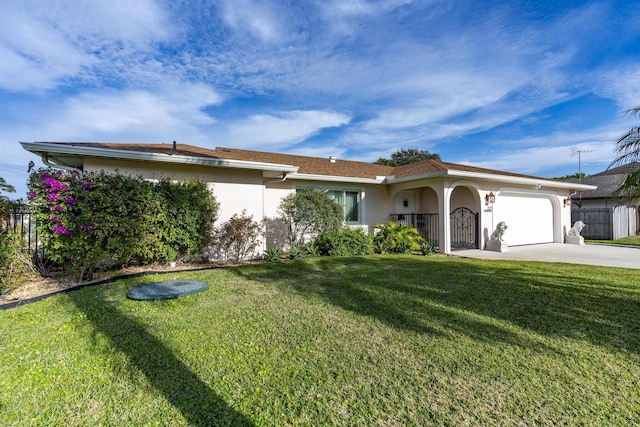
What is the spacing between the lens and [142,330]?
374cm

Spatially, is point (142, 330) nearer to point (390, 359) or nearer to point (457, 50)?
point (390, 359)

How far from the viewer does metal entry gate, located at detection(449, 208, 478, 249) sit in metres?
12.7

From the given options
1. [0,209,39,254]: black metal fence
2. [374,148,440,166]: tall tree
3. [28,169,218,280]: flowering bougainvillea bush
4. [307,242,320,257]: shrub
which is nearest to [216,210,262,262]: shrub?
[28,169,218,280]: flowering bougainvillea bush

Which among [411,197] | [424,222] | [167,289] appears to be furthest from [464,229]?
[167,289]

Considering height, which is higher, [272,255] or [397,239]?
[397,239]

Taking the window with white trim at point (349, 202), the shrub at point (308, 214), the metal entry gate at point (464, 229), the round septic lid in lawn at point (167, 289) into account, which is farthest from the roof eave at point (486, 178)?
the round septic lid in lawn at point (167, 289)

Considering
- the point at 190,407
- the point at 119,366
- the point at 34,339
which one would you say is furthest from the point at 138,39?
the point at 190,407

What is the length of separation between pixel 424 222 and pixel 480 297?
8.88 meters

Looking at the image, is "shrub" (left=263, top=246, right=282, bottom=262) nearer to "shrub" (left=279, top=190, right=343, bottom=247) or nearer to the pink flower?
"shrub" (left=279, top=190, right=343, bottom=247)

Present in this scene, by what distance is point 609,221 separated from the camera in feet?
54.1

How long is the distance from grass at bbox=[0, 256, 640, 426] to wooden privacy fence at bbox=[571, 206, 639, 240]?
15377 mm

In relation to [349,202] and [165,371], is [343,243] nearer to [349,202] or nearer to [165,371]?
[349,202]

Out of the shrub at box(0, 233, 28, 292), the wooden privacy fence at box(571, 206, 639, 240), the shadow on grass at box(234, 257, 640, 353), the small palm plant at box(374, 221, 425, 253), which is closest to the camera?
the shadow on grass at box(234, 257, 640, 353)

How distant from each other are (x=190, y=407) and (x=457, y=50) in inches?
488
